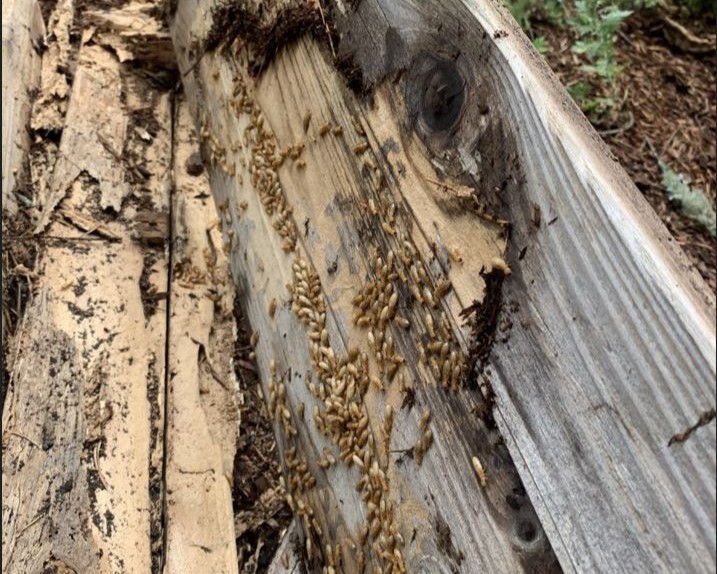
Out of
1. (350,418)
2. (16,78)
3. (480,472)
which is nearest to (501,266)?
(480,472)

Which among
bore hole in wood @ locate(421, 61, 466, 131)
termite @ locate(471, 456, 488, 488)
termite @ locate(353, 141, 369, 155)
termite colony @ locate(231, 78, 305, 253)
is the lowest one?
termite colony @ locate(231, 78, 305, 253)

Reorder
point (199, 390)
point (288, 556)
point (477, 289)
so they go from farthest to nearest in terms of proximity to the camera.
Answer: point (199, 390), point (288, 556), point (477, 289)

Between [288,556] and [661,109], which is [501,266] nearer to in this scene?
[288,556]

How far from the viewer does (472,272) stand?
148cm

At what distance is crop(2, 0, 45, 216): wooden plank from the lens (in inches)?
103

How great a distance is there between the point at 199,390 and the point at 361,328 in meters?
0.67

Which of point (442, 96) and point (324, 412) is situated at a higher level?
point (442, 96)

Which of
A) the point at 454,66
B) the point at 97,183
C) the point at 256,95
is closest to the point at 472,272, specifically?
the point at 454,66

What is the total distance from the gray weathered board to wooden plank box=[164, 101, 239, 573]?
0.18 m

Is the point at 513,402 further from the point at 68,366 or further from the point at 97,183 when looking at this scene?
the point at 97,183

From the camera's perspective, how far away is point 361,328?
70.1 inches

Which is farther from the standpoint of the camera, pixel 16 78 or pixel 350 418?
pixel 16 78

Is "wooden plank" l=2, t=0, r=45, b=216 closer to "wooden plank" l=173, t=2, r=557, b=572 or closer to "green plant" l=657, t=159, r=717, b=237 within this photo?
"wooden plank" l=173, t=2, r=557, b=572

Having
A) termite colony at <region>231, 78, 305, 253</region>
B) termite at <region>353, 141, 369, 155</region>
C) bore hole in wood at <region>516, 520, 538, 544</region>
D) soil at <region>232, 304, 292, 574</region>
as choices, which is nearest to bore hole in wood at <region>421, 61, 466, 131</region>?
termite at <region>353, 141, 369, 155</region>
